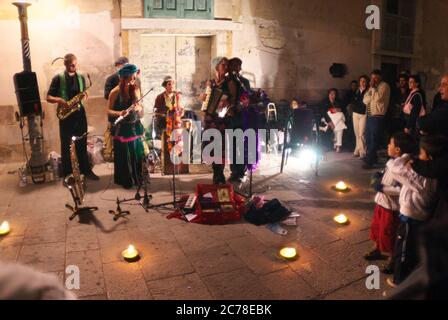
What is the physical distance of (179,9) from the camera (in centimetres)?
898

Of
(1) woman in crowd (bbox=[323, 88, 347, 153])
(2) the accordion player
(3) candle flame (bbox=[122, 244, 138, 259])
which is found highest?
(2) the accordion player

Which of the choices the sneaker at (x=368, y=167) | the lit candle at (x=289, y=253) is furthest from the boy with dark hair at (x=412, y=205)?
the sneaker at (x=368, y=167)

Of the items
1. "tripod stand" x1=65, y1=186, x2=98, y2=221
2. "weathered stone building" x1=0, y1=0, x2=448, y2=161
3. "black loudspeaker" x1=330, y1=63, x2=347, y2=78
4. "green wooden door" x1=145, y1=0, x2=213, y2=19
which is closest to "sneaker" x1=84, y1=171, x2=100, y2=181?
"tripod stand" x1=65, y1=186, x2=98, y2=221

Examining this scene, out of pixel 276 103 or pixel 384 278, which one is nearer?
pixel 384 278

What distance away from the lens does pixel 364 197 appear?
248 inches

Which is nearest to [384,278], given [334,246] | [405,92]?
[334,246]

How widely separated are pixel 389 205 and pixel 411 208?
Result: 41cm

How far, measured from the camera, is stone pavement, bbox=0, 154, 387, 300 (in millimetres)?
3660

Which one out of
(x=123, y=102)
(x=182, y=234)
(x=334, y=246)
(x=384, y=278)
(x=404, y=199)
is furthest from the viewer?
(x=123, y=102)

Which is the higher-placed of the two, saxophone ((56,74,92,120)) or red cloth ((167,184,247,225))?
saxophone ((56,74,92,120))

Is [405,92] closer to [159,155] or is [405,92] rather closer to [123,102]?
[159,155]

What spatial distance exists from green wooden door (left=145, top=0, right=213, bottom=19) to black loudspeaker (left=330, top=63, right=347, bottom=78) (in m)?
3.98

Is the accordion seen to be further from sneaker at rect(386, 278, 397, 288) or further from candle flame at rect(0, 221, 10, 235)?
sneaker at rect(386, 278, 397, 288)

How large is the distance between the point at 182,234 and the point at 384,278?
7.75ft
